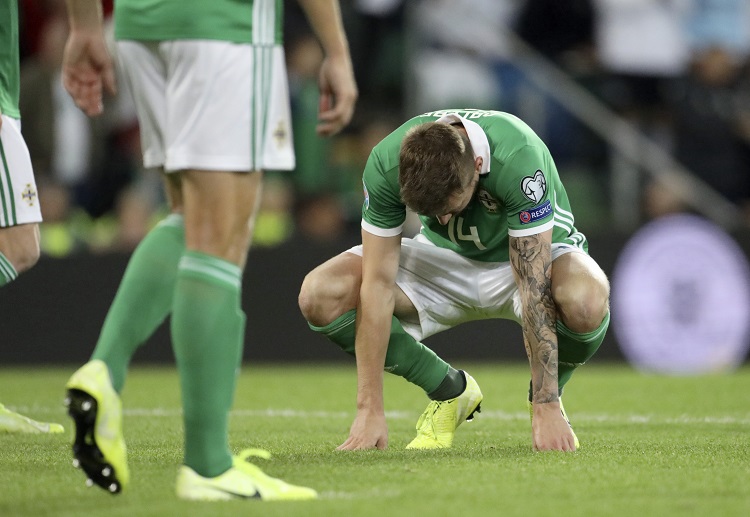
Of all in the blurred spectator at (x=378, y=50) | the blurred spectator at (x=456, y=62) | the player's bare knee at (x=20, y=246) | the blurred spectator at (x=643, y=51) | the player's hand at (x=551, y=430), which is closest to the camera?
the player's hand at (x=551, y=430)

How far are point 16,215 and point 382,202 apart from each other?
1.35m

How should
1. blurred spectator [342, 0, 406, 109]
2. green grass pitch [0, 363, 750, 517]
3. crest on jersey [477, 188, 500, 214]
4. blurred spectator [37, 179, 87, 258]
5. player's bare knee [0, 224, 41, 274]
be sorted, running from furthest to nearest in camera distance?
blurred spectator [342, 0, 406, 109], blurred spectator [37, 179, 87, 258], player's bare knee [0, 224, 41, 274], crest on jersey [477, 188, 500, 214], green grass pitch [0, 363, 750, 517]

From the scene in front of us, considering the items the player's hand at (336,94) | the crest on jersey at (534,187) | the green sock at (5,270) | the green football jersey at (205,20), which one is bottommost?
the green sock at (5,270)

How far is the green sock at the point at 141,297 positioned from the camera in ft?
9.66

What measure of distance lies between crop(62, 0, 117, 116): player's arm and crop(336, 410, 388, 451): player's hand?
1.38 meters

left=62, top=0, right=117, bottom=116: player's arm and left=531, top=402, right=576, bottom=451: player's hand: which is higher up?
left=62, top=0, right=117, bottom=116: player's arm

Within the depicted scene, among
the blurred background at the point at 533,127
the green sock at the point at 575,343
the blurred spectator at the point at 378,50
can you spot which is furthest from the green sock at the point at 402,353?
the blurred spectator at the point at 378,50

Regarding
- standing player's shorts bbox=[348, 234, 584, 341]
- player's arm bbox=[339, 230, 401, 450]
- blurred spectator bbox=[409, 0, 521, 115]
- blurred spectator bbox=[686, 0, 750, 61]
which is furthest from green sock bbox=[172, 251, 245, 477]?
blurred spectator bbox=[686, 0, 750, 61]

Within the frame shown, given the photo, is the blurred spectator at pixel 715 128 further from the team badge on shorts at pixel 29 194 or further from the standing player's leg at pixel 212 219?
the standing player's leg at pixel 212 219

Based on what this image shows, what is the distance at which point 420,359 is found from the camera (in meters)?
4.28

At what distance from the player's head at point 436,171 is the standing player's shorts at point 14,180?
1454 millimetres

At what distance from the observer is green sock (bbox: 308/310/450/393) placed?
13.8 feet

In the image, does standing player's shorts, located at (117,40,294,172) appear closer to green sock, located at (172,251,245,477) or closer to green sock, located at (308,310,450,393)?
green sock, located at (172,251,245,477)

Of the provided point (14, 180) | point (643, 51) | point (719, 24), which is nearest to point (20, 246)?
point (14, 180)
